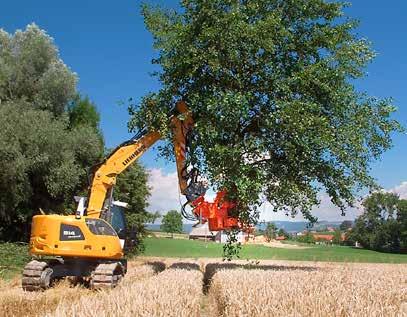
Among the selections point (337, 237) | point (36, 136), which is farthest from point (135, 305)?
point (337, 237)

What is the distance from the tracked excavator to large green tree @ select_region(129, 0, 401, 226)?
0.50m

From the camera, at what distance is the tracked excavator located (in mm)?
16406

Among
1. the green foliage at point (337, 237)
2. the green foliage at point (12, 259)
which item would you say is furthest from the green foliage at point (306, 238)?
the green foliage at point (12, 259)

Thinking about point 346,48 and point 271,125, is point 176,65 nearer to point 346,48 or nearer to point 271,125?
point 271,125

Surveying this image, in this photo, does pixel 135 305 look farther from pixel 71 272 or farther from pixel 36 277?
pixel 71 272

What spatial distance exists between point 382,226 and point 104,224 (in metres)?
98.3

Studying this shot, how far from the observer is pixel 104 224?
56.4ft

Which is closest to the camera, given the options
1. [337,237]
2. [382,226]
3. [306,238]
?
[382,226]

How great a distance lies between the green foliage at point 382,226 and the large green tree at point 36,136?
7300cm

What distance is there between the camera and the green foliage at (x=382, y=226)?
10300 centimetres

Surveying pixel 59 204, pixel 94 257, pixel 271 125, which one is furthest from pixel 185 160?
pixel 59 204

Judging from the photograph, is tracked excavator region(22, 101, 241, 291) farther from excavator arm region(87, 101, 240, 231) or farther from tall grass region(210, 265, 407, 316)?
tall grass region(210, 265, 407, 316)

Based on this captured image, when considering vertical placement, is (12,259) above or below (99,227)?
below

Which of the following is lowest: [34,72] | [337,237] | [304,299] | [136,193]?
[304,299]
